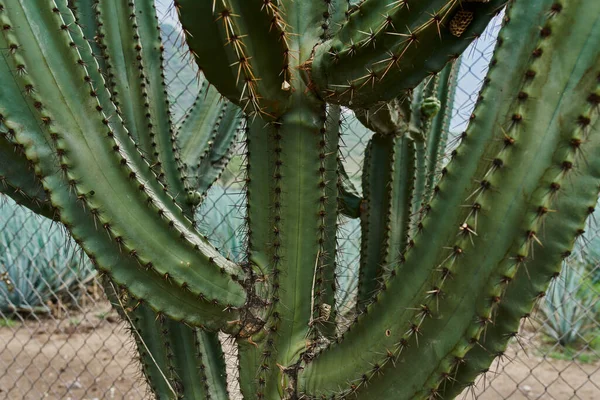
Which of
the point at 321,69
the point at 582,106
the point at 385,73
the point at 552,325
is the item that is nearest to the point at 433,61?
the point at 385,73

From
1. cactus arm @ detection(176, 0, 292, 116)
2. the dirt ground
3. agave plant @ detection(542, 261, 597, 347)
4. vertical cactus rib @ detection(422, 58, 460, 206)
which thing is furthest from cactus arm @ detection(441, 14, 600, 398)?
agave plant @ detection(542, 261, 597, 347)

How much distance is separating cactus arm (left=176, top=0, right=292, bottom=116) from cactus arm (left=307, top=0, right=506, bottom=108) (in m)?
0.09

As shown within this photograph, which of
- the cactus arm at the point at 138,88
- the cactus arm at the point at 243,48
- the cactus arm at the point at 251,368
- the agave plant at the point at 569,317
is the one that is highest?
the cactus arm at the point at 138,88

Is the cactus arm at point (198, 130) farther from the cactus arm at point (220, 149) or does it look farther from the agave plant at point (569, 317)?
the agave plant at point (569, 317)

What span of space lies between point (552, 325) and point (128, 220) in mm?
4356

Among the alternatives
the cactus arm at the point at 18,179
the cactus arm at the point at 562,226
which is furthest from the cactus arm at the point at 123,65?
the cactus arm at the point at 562,226

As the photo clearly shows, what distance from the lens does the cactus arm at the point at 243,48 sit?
1.15m

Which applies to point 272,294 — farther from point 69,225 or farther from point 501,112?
point 501,112

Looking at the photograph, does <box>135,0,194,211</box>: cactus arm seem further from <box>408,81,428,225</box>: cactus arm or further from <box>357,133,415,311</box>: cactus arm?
<box>408,81,428,225</box>: cactus arm

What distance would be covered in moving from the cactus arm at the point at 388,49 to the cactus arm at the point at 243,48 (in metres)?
0.09

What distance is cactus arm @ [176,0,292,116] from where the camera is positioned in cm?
115

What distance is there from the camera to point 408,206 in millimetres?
2016

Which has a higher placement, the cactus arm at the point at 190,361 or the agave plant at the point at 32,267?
the agave plant at the point at 32,267

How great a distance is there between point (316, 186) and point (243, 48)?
0.36m
